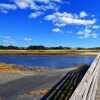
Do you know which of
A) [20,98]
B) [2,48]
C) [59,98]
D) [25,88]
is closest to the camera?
[59,98]

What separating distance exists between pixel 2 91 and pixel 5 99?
7.03ft

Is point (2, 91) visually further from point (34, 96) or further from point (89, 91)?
point (89, 91)

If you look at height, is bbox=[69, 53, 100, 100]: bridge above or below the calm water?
above

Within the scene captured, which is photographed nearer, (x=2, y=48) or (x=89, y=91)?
(x=89, y=91)

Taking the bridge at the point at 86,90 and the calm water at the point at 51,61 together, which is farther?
the calm water at the point at 51,61

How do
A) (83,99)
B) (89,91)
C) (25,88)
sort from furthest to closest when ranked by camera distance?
(25,88) < (89,91) < (83,99)

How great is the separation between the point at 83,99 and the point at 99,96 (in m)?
2.76

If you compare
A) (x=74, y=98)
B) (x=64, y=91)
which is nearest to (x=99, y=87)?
(x=64, y=91)

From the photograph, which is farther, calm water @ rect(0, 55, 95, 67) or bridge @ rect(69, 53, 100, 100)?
calm water @ rect(0, 55, 95, 67)

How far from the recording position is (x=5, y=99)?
40.1ft

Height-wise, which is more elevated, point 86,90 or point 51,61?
point 86,90

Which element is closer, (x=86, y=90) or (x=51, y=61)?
(x=86, y=90)

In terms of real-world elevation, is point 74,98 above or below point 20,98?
above

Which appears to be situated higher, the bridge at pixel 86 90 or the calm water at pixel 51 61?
the bridge at pixel 86 90
